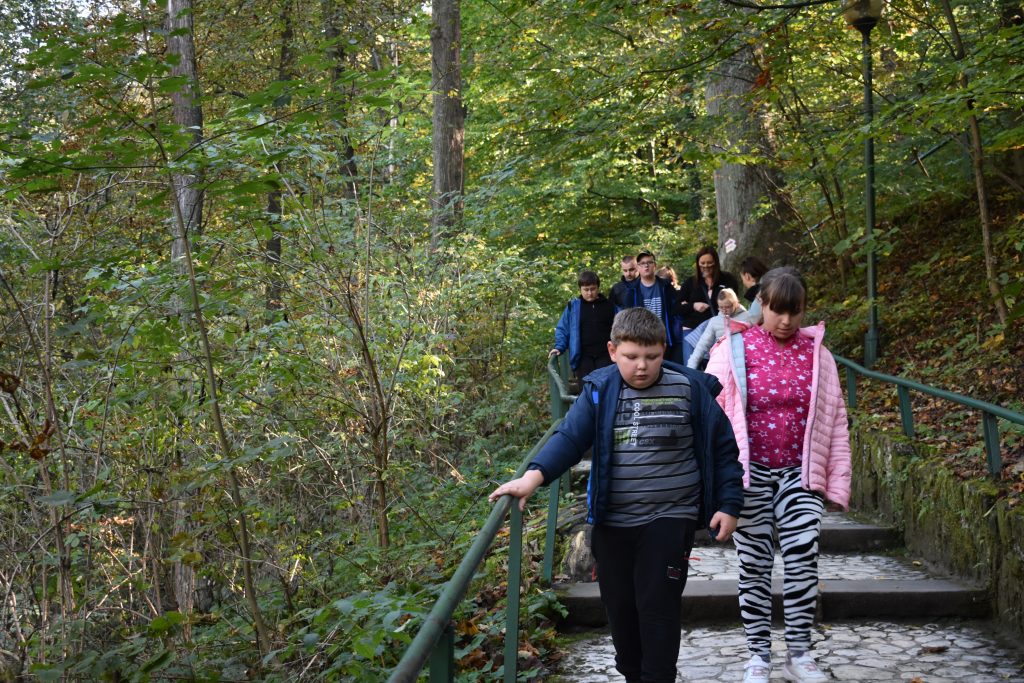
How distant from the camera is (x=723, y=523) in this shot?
376cm

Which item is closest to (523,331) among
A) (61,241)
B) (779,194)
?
(779,194)

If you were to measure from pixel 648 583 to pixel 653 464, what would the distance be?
46 centimetres

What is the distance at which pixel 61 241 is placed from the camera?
7.53 metres

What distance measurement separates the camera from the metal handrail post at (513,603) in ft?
13.1

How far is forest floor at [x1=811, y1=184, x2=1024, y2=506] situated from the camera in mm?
7613

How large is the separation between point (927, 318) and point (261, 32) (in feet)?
38.6

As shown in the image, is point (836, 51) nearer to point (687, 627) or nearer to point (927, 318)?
point (927, 318)

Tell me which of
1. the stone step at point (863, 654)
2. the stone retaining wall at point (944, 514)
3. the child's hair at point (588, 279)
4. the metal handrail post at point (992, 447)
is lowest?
the stone step at point (863, 654)

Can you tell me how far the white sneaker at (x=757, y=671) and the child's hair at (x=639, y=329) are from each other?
1771 mm

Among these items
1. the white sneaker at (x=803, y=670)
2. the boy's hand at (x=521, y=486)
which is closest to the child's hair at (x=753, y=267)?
the white sneaker at (x=803, y=670)

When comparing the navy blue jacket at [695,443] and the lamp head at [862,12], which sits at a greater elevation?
the lamp head at [862,12]

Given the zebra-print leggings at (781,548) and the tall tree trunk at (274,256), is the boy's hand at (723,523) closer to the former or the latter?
the zebra-print leggings at (781,548)

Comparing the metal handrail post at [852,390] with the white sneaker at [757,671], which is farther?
the metal handrail post at [852,390]

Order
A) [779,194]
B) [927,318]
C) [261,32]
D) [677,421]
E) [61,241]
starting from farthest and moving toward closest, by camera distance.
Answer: [261,32] → [779,194] → [927,318] → [61,241] → [677,421]
